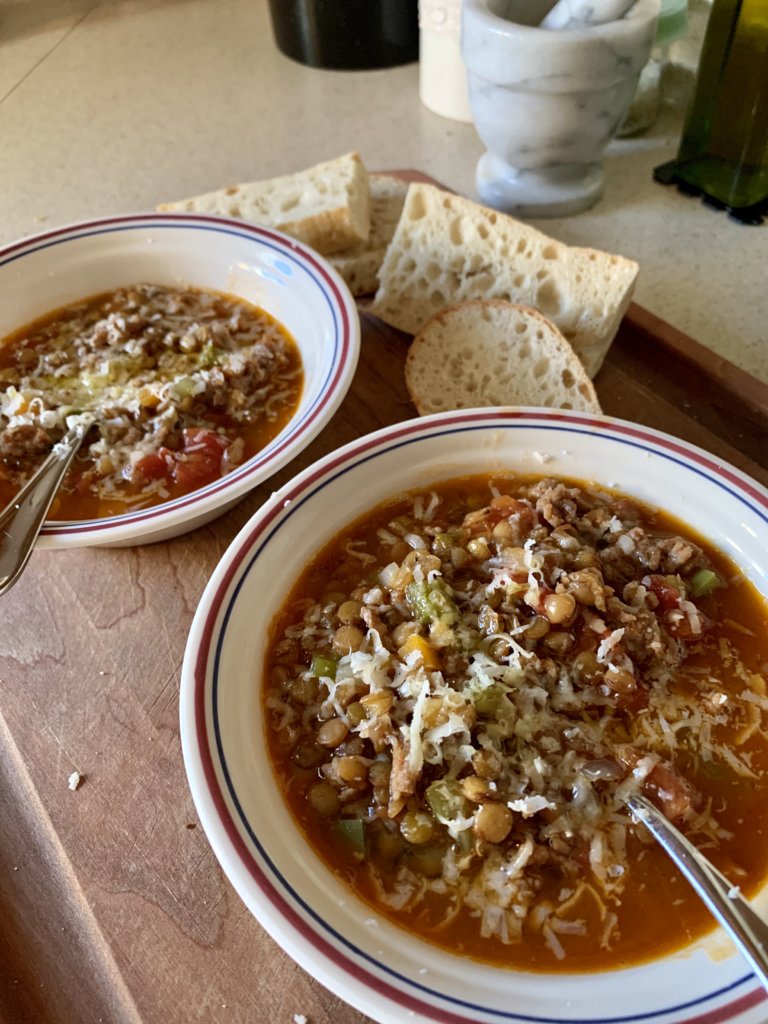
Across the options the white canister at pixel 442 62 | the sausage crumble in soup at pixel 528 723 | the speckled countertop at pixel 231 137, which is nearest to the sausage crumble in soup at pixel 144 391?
the sausage crumble in soup at pixel 528 723

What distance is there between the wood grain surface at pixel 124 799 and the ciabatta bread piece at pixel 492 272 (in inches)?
14.2

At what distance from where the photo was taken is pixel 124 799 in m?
2.12

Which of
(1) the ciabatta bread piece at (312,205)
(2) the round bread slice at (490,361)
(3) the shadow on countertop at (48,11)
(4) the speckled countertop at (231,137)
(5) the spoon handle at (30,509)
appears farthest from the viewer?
(3) the shadow on countertop at (48,11)

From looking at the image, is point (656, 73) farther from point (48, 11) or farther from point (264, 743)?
point (48, 11)

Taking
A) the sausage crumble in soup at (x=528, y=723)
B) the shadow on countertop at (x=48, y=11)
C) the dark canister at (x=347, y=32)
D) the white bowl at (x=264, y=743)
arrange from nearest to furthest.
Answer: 1. the white bowl at (x=264, y=743)
2. the sausage crumble in soup at (x=528, y=723)
3. the dark canister at (x=347, y=32)
4. the shadow on countertop at (x=48, y=11)

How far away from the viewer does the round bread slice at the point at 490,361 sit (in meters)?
2.90

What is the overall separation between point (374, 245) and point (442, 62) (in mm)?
1551

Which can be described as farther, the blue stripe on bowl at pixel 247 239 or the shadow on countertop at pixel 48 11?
the shadow on countertop at pixel 48 11

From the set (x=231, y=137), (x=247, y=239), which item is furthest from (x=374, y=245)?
(x=231, y=137)

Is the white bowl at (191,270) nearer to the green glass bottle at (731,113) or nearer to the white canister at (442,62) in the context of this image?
the white canister at (442,62)

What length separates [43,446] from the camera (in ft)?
9.06

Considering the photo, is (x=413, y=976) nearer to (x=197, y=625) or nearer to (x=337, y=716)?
(x=337, y=716)

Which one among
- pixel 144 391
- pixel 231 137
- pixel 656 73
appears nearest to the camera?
pixel 144 391

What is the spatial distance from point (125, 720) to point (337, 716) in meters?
0.64
